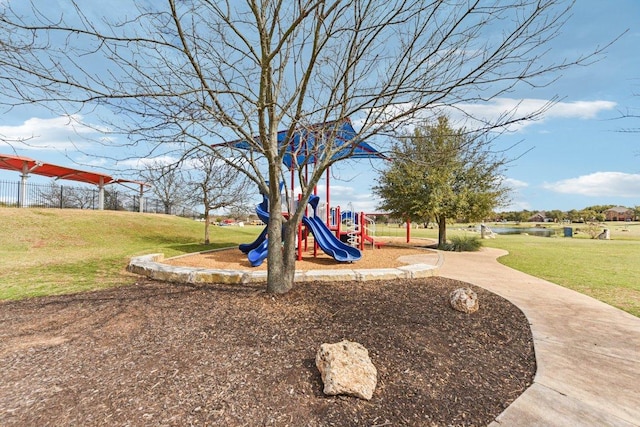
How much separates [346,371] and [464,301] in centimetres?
261

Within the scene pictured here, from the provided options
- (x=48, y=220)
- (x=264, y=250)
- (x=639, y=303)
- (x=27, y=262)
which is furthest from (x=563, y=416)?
(x=48, y=220)

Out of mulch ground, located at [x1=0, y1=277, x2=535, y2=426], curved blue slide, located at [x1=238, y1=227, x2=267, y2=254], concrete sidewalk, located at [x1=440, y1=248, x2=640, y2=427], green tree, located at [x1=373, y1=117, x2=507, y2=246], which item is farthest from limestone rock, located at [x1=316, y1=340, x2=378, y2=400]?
green tree, located at [x1=373, y1=117, x2=507, y2=246]

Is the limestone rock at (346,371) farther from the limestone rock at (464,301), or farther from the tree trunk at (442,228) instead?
the tree trunk at (442,228)

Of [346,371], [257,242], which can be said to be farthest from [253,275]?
[346,371]

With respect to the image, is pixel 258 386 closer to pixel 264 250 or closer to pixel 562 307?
pixel 562 307

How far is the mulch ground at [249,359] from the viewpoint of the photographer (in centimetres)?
225

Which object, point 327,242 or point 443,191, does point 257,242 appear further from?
point 443,191

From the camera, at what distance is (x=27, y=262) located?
8.33 m

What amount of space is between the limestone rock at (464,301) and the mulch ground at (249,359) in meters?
0.12

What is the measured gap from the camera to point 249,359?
292 centimetres

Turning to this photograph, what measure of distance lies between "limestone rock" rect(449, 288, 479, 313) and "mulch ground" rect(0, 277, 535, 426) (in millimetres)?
116

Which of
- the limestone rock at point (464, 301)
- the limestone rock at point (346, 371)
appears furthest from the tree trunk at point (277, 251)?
the limestone rock at point (464, 301)

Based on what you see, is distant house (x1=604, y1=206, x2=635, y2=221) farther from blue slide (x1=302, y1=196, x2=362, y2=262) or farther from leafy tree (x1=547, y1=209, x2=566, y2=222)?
blue slide (x1=302, y1=196, x2=362, y2=262)

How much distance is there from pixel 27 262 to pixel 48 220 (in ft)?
27.4
